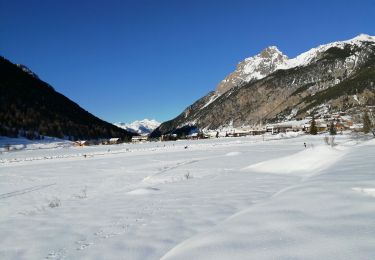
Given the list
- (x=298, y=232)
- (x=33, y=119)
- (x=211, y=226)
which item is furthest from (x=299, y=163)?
(x=33, y=119)

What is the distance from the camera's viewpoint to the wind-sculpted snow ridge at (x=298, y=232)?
4.12m

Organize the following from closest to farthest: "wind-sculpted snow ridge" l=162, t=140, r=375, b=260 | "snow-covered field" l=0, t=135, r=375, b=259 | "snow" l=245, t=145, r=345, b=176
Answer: "wind-sculpted snow ridge" l=162, t=140, r=375, b=260 → "snow-covered field" l=0, t=135, r=375, b=259 → "snow" l=245, t=145, r=345, b=176

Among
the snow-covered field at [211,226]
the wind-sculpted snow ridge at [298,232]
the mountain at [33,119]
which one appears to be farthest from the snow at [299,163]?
the mountain at [33,119]

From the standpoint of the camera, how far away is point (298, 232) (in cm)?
495

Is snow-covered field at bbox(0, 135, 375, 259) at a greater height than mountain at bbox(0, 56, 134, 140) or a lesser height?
lesser

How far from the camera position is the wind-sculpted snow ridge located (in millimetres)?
4125

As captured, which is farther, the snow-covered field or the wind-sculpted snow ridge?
the snow-covered field

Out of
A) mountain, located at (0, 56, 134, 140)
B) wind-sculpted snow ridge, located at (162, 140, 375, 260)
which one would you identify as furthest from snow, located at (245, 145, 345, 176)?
mountain, located at (0, 56, 134, 140)

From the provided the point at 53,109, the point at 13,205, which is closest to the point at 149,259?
the point at 13,205

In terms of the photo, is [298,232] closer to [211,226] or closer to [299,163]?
[211,226]

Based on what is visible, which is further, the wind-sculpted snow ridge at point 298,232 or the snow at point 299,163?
the snow at point 299,163

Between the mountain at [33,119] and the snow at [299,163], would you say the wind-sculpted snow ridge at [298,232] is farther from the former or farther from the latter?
the mountain at [33,119]

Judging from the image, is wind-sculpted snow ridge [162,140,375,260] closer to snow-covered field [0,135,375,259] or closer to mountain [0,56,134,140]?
snow-covered field [0,135,375,259]

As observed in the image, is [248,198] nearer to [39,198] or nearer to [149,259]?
[149,259]
